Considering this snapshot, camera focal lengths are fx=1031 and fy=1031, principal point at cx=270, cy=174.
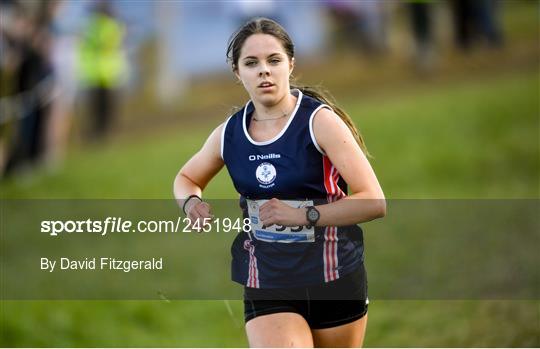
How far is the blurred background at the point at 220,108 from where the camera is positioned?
823 centimetres

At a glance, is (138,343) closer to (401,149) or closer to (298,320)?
(298,320)

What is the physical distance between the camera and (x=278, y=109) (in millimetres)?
3951

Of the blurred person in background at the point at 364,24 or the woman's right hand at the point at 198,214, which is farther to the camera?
the blurred person in background at the point at 364,24

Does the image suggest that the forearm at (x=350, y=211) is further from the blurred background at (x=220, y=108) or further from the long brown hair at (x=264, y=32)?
the blurred background at (x=220, y=108)

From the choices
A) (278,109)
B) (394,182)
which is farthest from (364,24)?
(278,109)

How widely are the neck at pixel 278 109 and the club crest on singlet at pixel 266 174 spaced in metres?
0.20

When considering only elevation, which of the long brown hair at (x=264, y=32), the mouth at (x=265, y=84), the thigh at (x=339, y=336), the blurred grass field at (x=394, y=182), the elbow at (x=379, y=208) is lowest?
the thigh at (x=339, y=336)

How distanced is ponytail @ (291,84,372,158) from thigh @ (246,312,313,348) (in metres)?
0.72

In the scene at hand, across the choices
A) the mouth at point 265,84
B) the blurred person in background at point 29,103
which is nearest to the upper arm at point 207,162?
the mouth at point 265,84

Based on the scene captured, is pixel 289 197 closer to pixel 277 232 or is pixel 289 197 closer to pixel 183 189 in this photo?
pixel 277 232

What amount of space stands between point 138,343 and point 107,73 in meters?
11.9

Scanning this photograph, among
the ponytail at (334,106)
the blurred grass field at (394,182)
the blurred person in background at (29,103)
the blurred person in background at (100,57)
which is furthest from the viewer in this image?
the blurred person in background at (100,57)

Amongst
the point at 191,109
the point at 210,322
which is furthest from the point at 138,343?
the point at 191,109

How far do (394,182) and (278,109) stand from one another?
873 centimetres
